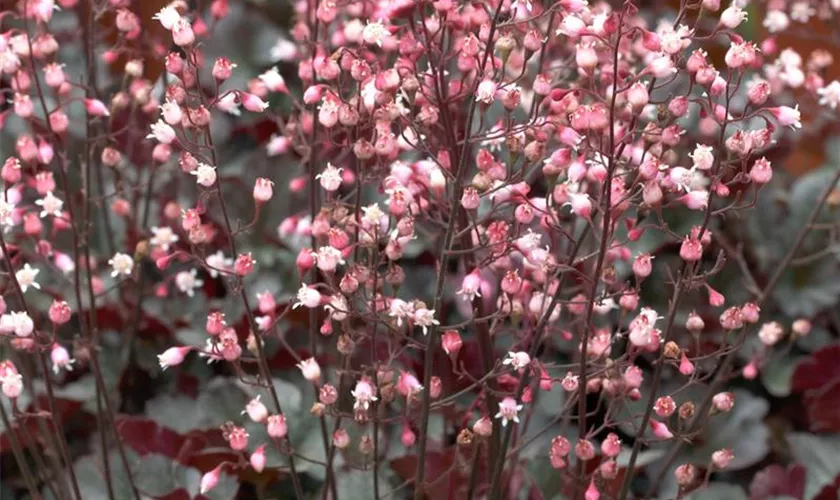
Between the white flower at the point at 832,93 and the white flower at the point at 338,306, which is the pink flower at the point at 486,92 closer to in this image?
the white flower at the point at 338,306

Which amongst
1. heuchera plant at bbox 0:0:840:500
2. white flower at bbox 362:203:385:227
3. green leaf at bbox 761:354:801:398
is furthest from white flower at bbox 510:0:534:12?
green leaf at bbox 761:354:801:398

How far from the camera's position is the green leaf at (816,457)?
5.25 ft

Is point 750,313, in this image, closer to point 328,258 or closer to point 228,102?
point 328,258

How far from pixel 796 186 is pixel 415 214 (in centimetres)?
119

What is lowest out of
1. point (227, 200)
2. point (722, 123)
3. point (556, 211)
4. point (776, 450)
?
point (776, 450)

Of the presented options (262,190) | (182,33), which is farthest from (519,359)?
(182,33)

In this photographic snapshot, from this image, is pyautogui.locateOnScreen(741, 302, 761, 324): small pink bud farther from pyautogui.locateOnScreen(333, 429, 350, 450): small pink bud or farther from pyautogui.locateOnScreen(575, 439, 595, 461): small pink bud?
pyautogui.locateOnScreen(333, 429, 350, 450): small pink bud

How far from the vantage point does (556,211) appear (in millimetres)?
1151

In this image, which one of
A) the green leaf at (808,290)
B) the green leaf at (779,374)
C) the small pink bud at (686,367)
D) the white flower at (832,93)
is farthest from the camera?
the green leaf at (808,290)

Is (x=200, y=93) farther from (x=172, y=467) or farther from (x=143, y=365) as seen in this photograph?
(x=143, y=365)

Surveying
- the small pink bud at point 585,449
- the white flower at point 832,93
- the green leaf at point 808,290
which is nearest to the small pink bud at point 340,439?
the small pink bud at point 585,449

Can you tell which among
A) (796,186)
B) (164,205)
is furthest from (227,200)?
(796,186)

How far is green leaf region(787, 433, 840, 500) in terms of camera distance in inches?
63.1

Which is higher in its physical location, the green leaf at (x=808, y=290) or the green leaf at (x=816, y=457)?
the green leaf at (x=808, y=290)
